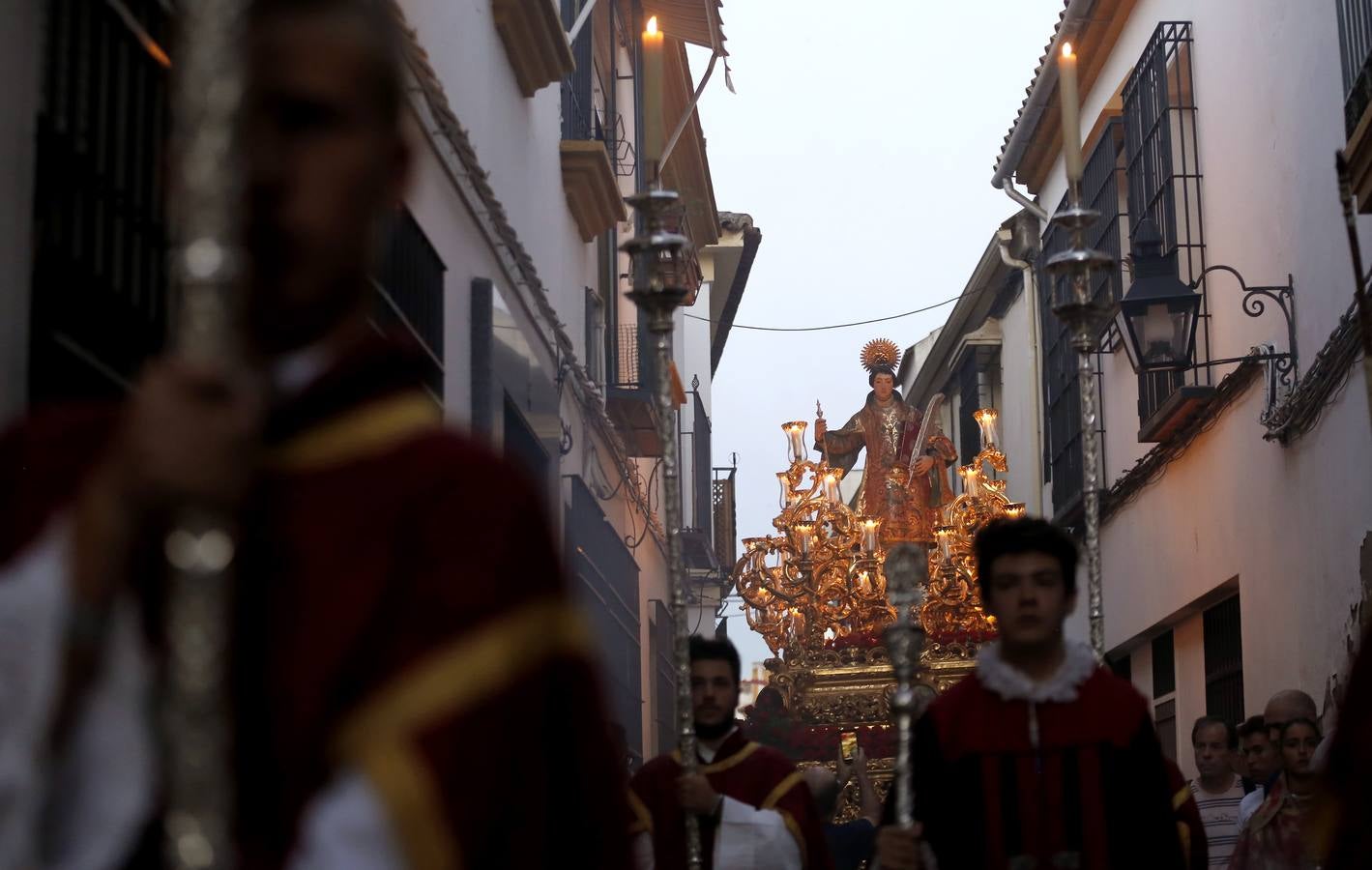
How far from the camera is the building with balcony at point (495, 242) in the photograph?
149 inches

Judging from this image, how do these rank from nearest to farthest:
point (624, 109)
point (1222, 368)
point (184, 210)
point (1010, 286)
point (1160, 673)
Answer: point (184, 210) < point (1222, 368) < point (1160, 673) < point (624, 109) < point (1010, 286)

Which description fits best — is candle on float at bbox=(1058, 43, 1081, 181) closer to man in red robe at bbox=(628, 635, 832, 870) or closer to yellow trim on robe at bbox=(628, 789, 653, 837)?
man in red robe at bbox=(628, 635, 832, 870)

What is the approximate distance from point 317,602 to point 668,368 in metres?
3.80

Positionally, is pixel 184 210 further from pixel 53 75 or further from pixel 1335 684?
pixel 1335 684

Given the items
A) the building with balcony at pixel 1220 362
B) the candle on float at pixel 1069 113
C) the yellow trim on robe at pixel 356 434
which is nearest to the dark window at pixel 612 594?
the building with balcony at pixel 1220 362

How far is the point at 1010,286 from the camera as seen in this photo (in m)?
22.0

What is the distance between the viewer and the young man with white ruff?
4.43m

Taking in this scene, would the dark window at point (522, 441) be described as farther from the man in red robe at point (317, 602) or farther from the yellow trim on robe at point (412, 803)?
the yellow trim on robe at point (412, 803)

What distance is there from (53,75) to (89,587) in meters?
2.55

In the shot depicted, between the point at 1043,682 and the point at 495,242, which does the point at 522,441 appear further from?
the point at 1043,682

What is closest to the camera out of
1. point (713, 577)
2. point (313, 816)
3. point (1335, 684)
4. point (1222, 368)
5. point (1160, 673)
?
point (313, 816)

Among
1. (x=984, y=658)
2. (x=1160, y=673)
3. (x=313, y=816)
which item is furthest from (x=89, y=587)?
(x=1160, y=673)

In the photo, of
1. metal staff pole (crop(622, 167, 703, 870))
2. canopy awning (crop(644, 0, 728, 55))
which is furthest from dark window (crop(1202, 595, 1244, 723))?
metal staff pole (crop(622, 167, 703, 870))

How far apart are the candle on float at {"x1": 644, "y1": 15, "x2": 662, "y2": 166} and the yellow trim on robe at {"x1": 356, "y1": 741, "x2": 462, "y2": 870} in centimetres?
354
